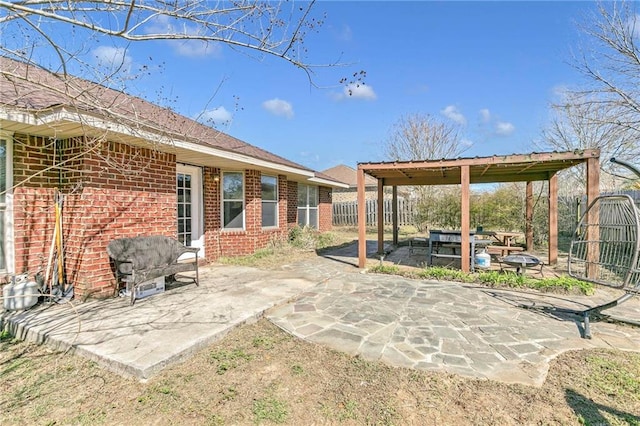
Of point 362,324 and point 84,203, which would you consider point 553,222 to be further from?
point 84,203

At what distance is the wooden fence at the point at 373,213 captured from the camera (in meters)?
17.8

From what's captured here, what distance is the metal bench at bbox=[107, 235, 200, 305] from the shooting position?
459cm

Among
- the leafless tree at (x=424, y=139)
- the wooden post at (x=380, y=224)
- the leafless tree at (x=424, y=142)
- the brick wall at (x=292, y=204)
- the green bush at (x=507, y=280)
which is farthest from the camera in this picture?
the leafless tree at (x=424, y=139)

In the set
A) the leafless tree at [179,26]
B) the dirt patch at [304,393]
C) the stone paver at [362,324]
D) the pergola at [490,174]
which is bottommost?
the dirt patch at [304,393]

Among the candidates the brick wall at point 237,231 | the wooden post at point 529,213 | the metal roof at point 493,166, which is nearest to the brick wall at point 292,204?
the brick wall at point 237,231

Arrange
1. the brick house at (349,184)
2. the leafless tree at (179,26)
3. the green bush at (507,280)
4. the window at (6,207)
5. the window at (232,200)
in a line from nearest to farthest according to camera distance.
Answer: the leafless tree at (179,26)
the window at (6,207)
the green bush at (507,280)
the window at (232,200)
the brick house at (349,184)

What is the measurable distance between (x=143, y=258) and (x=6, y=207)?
78.7 inches

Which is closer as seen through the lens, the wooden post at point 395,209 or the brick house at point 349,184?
the wooden post at point 395,209

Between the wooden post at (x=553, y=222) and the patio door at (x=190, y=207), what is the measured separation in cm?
947

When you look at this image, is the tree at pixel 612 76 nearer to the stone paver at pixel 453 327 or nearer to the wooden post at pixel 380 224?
the wooden post at pixel 380 224

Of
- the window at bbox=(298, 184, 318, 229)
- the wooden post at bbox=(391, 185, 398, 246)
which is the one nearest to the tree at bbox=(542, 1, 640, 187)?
the wooden post at bbox=(391, 185, 398, 246)

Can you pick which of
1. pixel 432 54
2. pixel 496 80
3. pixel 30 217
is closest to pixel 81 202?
pixel 30 217

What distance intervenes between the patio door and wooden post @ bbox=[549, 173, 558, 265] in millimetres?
9470

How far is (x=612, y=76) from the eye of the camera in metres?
8.38
